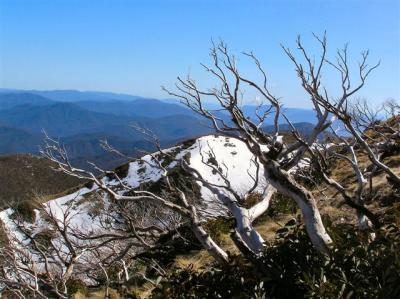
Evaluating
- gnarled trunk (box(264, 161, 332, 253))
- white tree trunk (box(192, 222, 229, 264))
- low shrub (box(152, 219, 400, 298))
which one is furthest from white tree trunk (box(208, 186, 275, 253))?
low shrub (box(152, 219, 400, 298))

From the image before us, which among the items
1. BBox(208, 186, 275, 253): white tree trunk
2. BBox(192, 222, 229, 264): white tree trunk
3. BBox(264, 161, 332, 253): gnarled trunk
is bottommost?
BBox(192, 222, 229, 264): white tree trunk

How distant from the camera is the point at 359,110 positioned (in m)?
17.0

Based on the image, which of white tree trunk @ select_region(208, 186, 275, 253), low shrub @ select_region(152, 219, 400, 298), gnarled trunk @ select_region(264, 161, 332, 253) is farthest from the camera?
white tree trunk @ select_region(208, 186, 275, 253)

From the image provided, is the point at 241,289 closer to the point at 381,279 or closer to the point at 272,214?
the point at 381,279

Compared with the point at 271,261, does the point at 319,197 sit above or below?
below

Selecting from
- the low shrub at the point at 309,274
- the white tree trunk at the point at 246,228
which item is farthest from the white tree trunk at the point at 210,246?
the low shrub at the point at 309,274

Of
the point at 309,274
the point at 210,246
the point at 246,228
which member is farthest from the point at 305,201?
the point at 309,274

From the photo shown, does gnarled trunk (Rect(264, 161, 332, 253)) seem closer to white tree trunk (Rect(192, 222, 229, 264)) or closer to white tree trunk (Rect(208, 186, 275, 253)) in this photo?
white tree trunk (Rect(208, 186, 275, 253))

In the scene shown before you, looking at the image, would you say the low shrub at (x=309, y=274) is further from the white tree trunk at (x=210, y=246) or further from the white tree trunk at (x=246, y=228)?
the white tree trunk at (x=210, y=246)

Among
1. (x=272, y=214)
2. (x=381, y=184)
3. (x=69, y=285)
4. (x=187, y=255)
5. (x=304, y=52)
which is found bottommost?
(x=69, y=285)

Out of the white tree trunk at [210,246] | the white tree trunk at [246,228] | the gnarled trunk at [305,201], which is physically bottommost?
the white tree trunk at [210,246]

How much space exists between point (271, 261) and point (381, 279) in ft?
4.07

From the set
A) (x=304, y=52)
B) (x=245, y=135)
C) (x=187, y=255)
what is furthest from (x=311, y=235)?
(x=187, y=255)

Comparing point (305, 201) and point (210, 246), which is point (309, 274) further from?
point (210, 246)
